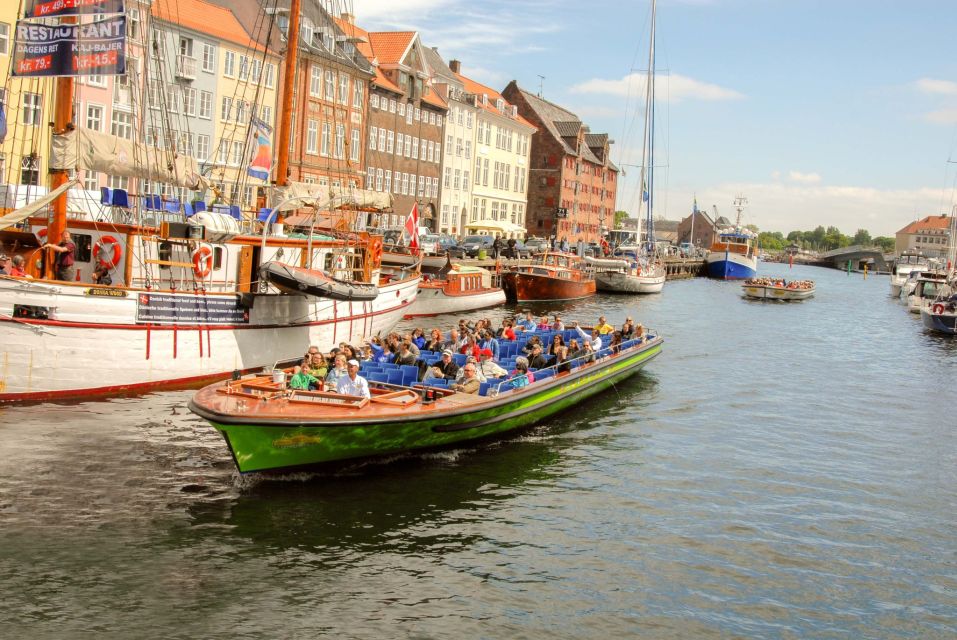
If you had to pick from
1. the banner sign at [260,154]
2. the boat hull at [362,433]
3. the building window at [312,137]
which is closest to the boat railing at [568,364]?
the boat hull at [362,433]

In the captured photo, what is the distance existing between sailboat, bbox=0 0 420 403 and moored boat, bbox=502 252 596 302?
2889cm

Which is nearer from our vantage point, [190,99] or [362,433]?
[362,433]

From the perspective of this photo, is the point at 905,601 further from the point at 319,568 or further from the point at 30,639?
the point at 30,639

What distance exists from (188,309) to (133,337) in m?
1.59

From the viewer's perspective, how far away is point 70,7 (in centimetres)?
2166

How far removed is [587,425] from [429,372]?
5623mm

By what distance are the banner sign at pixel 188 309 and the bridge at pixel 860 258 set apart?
162742 mm

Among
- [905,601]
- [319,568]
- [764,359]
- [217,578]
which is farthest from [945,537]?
[764,359]

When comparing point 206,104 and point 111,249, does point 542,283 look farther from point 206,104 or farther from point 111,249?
point 111,249

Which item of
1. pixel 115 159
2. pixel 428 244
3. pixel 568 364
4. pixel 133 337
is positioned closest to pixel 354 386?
pixel 568 364

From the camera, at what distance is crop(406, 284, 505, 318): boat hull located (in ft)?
155

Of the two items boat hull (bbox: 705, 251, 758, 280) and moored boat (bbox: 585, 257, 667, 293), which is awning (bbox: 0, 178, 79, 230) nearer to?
moored boat (bbox: 585, 257, 667, 293)

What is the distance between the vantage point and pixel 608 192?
136125mm

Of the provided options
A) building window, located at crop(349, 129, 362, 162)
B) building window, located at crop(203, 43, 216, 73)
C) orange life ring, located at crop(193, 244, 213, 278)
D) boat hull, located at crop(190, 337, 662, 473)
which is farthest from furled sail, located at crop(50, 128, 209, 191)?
building window, located at crop(349, 129, 362, 162)
